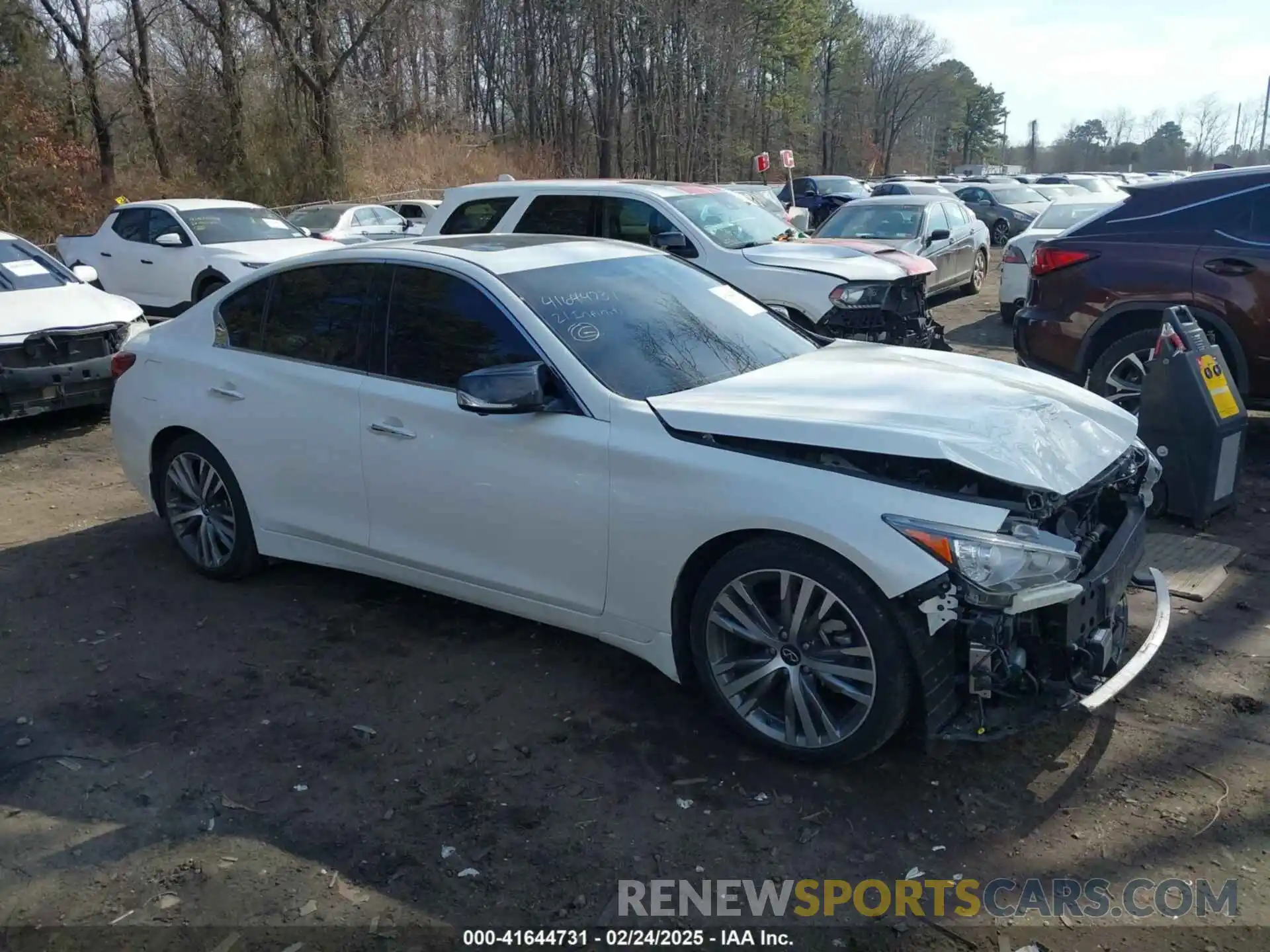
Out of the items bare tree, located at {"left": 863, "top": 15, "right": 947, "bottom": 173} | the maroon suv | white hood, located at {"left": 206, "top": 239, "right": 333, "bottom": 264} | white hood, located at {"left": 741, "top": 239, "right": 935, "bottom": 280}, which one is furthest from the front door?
bare tree, located at {"left": 863, "top": 15, "right": 947, "bottom": 173}

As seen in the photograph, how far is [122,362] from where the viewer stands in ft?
19.1

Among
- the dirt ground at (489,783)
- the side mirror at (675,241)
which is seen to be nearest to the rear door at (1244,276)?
the dirt ground at (489,783)

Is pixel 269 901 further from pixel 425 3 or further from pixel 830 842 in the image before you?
pixel 425 3

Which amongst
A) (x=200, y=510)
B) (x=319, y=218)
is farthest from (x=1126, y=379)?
(x=319, y=218)

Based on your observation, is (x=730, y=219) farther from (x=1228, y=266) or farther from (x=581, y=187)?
(x=1228, y=266)

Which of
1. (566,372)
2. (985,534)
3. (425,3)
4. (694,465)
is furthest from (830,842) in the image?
(425,3)

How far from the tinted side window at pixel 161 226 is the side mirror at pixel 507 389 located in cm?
1038

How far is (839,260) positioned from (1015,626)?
21.3 ft

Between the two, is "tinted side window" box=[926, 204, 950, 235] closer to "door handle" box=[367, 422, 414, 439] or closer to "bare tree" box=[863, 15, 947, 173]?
"door handle" box=[367, 422, 414, 439]

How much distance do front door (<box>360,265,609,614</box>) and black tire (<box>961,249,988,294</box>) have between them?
13127 mm

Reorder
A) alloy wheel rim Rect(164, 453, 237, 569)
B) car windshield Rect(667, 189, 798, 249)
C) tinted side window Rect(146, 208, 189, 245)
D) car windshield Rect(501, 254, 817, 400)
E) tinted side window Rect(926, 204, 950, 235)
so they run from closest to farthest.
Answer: car windshield Rect(501, 254, 817, 400)
alloy wheel rim Rect(164, 453, 237, 569)
car windshield Rect(667, 189, 798, 249)
tinted side window Rect(146, 208, 189, 245)
tinted side window Rect(926, 204, 950, 235)

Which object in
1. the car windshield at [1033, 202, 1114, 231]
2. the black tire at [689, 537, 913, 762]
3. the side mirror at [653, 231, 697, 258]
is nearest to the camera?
the black tire at [689, 537, 913, 762]

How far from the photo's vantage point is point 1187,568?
17.4 feet

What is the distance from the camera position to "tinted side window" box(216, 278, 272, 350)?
207 inches
